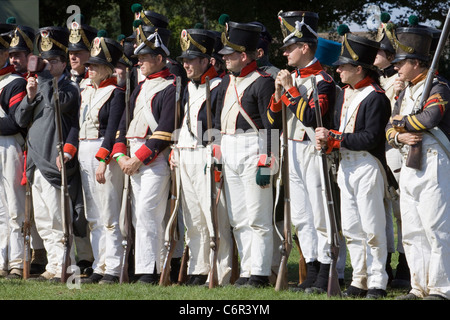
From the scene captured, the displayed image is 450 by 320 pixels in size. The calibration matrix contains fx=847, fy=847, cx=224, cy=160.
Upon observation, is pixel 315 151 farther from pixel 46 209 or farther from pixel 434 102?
pixel 46 209

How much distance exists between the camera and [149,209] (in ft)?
28.5

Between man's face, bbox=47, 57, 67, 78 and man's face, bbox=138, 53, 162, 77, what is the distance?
3.79 feet

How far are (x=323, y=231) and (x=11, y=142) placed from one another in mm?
3828

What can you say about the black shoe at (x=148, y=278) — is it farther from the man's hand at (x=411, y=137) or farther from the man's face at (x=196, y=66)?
the man's hand at (x=411, y=137)

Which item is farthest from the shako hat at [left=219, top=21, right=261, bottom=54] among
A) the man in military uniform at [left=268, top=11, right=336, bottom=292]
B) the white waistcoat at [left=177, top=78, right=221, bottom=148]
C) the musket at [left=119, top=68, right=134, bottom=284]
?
the musket at [left=119, top=68, right=134, bottom=284]

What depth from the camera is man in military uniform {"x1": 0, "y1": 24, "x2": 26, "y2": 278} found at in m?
9.48

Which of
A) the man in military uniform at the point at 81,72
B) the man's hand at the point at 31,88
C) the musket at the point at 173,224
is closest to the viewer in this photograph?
the musket at the point at 173,224

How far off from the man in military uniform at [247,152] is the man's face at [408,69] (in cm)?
136

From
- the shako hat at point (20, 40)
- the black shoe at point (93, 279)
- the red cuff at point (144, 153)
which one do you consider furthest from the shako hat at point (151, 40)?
the black shoe at point (93, 279)

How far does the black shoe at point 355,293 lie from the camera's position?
7.62 m

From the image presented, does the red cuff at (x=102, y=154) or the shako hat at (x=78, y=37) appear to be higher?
the shako hat at (x=78, y=37)

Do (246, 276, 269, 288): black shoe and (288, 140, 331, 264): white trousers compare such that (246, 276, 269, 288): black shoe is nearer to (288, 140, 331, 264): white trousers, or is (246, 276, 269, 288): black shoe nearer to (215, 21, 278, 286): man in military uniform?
(215, 21, 278, 286): man in military uniform

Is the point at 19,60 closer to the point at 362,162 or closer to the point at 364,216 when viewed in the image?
the point at 362,162

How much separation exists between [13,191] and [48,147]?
0.73 m
